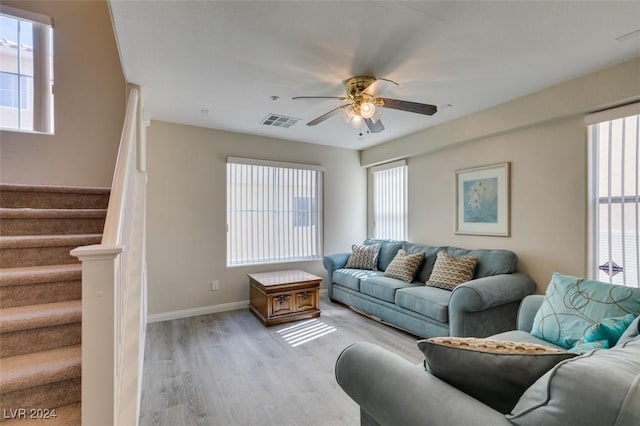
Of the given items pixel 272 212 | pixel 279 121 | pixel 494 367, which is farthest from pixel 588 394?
pixel 272 212

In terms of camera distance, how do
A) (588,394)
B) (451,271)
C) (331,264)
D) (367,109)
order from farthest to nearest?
(331,264)
(451,271)
(367,109)
(588,394)

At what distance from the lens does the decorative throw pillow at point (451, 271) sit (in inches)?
131

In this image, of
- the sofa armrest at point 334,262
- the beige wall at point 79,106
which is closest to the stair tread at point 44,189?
the beige wall at point 79,106

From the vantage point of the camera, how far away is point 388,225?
5.18 metres

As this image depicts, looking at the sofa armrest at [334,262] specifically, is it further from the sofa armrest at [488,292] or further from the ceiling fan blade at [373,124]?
the ceiling fan blade at [373,124]

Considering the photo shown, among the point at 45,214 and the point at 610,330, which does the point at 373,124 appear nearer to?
the point at 610,330

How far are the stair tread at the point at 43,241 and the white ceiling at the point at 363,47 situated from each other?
55.7 inches

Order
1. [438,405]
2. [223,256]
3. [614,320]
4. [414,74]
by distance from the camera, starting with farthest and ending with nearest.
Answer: [223,256]
[414,74]
[614,320]
[438,405]

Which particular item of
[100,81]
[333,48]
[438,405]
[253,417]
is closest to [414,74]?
[333,48]

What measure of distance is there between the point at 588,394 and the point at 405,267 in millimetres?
3205

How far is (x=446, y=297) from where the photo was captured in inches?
120

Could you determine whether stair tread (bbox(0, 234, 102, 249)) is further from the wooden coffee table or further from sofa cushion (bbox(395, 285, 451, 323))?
sofa cushion (bbox(395, 285, 451, 323))

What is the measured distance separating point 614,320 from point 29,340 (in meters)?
3.10

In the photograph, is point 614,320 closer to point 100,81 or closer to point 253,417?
point 253,417
